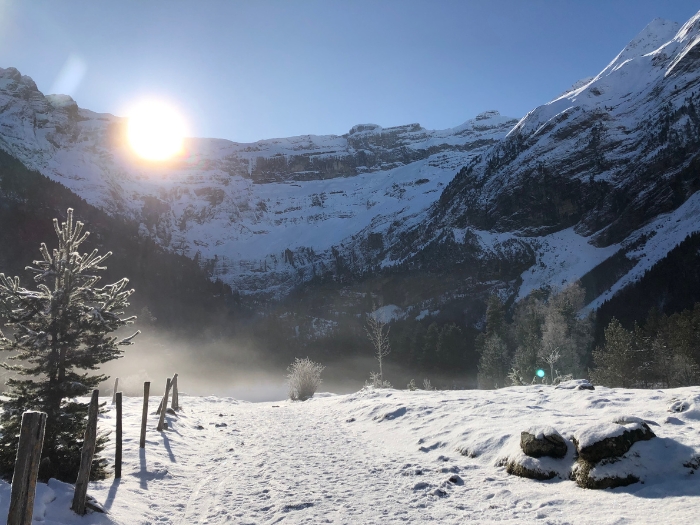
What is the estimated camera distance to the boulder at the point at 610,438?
761 cm

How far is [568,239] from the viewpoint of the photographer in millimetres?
124812

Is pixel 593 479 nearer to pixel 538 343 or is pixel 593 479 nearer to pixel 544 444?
pixel 544 444

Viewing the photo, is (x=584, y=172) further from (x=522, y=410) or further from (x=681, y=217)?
(x=522, y=410)

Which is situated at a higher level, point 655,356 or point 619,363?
point 655,356

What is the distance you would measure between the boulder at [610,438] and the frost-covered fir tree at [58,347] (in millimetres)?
9678

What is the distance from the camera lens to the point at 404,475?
962cm

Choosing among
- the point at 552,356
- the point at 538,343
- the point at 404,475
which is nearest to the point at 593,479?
the point at 404,475

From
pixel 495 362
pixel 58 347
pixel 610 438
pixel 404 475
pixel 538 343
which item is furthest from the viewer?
pixel 495 362

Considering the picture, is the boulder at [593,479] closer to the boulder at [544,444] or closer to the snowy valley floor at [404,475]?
the snowy valley floor at [404,475]

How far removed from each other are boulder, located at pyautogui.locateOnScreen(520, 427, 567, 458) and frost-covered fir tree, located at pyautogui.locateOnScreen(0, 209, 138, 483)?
8.97 m

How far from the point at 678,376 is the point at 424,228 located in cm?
13879

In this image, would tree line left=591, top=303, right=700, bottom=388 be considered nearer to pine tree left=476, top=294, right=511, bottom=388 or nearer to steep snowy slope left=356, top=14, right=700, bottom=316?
pine tree left=476, top=294, right=511, bottom=388

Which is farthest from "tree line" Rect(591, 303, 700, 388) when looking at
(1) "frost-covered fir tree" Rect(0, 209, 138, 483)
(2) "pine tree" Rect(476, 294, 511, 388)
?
(1) "frost-covered fir tree" Rect(0, 209, 138, 483)

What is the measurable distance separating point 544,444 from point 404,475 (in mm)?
3115
